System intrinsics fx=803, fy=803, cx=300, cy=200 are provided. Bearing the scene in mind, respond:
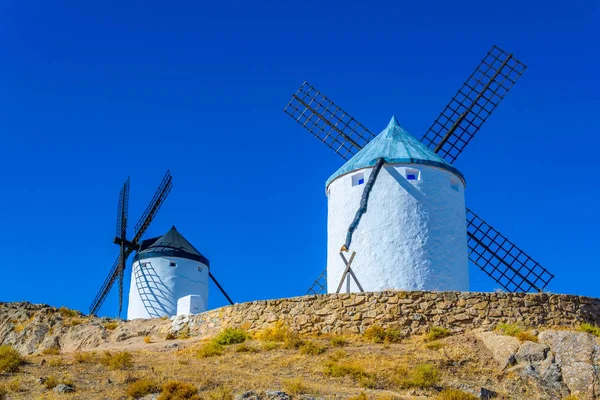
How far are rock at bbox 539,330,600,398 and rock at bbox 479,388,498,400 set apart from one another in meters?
1.41

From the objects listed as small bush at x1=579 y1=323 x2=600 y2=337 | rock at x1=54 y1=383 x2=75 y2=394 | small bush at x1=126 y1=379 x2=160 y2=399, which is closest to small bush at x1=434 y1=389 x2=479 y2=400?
small bush at x1=579 y1=323 x2=600 y2=337

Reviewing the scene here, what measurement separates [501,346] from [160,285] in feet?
47.9

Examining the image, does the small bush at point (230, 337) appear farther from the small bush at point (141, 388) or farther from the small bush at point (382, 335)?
the small bush at point (141, 388)

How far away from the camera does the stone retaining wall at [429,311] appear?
17312 mm

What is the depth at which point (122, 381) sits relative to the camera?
13.9 m

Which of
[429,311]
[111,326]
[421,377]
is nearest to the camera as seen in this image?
[421,377]

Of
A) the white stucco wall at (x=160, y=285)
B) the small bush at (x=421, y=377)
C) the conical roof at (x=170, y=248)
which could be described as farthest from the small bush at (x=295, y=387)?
the conical roof at (x=170, y=248)

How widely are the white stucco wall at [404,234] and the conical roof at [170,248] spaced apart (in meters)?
8.72

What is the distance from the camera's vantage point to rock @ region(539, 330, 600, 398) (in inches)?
575

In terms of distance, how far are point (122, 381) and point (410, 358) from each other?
546cm

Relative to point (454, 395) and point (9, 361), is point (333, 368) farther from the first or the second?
point (9, 361)

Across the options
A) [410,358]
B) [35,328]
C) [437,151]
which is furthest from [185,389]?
[437,151]

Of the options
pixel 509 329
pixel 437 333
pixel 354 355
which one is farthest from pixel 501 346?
pixel 354 355

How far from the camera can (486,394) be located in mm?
13992
